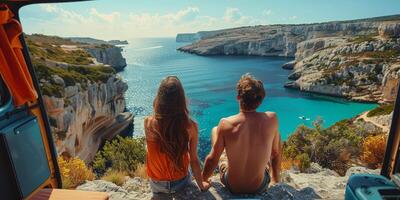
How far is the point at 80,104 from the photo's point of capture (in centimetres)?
2056

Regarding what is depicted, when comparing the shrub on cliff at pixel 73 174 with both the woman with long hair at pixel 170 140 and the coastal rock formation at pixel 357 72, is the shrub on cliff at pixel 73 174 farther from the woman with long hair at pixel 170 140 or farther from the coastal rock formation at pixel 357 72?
the coastal rock formation at pixel 357 72

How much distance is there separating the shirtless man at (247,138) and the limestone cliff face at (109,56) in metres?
60.5

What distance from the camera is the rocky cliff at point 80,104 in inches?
664

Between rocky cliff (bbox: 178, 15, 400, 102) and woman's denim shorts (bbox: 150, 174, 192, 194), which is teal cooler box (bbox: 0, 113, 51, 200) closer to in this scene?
woman's denim shorts (bbox: 150, 174, 192, 194)

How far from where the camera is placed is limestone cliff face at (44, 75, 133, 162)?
A: 1677 centimetres

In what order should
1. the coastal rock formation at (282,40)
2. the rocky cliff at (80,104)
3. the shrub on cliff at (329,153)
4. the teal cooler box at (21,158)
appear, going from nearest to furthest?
the teal cooler box at (21,158) < the shrub on cliff at (329,153) < the rocky cliff at (80,104) < the coastal rock formation at (282,40)

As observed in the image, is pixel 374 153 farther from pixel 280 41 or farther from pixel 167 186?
pixel 280 41

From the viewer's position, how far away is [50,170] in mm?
3488

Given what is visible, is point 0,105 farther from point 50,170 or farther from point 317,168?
point 317,168

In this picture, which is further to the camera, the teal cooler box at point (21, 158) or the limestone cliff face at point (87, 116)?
the limestone cliff face at point (87, 116)

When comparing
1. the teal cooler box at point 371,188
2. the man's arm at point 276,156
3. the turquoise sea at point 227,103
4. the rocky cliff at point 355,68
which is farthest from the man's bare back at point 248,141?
the rocky cliff at point 355,68

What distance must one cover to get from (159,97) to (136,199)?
1558mm

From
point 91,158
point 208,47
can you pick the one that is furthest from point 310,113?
point 208,47

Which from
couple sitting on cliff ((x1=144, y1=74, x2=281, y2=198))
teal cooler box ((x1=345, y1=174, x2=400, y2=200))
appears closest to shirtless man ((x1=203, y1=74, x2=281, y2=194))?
couple sitting on cliff ((x1=144, y1=74, x2=281, y2=198))
